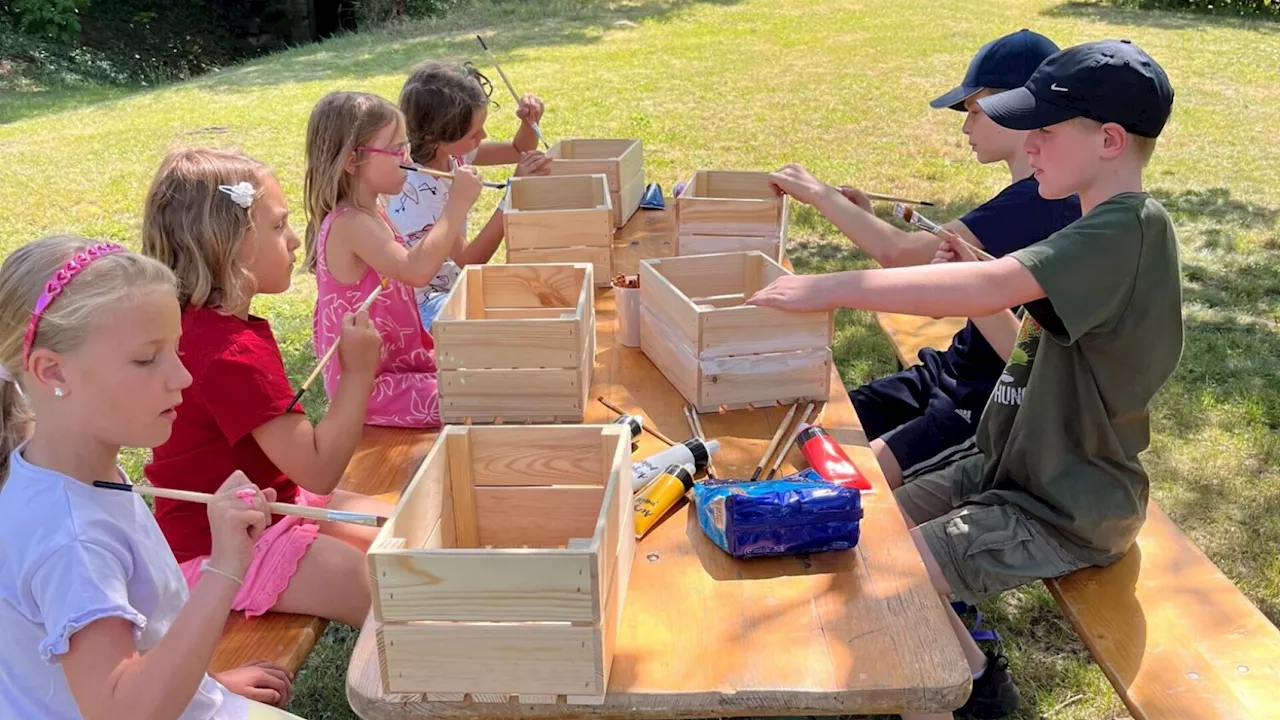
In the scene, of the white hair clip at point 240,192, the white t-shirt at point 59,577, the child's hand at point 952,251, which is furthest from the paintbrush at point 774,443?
the white hair clip at point 240,192

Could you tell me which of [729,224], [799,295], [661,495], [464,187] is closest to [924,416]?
[729,224]

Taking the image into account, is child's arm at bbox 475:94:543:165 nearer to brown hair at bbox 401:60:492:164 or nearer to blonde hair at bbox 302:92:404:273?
brown hair at bbox 401:60:492:164

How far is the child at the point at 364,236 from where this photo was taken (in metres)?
2.91

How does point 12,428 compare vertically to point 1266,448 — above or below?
above

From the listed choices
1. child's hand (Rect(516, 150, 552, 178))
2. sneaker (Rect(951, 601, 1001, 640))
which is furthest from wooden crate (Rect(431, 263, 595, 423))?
sneaker (Rect(951, 601, 1001, 640))

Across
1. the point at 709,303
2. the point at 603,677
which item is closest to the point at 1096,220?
the point at 709,303

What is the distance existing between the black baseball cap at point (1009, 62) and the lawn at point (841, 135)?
5.48 feet

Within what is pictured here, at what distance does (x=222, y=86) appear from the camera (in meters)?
13.7

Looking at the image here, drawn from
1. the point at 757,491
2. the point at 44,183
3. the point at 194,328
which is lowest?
the point at 44,183

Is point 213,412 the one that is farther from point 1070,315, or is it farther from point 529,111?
point 529,111

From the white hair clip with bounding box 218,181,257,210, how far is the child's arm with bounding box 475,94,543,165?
6.84 ft

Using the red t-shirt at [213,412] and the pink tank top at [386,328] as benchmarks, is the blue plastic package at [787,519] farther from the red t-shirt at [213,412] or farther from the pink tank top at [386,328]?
the pink tank top at [386,328]

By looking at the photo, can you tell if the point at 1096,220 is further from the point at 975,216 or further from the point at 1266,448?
the point at 1266,448

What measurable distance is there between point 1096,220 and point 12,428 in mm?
2030
